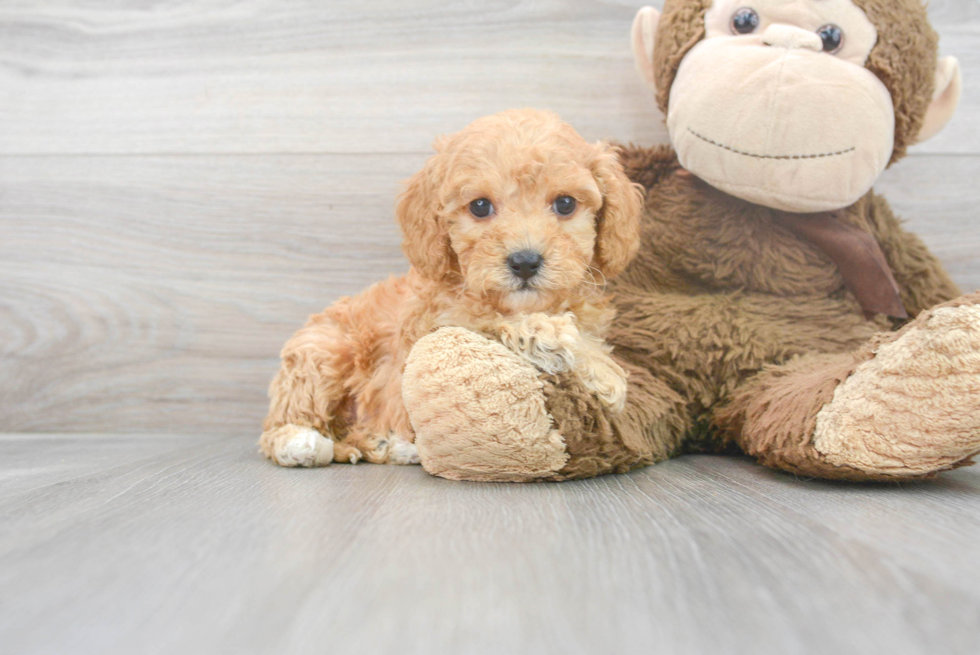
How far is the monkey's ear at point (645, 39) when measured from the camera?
141 centimetres

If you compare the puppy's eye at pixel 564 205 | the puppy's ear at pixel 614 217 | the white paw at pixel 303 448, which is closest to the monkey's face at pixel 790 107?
the puppy's ear at pixel 614 217

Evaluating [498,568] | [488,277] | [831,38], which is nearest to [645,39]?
[831,38]

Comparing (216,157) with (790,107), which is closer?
(790,107)

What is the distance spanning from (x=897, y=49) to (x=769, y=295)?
0.47m

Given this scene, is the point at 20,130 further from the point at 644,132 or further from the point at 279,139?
the point at 644,132

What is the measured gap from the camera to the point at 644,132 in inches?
64.1

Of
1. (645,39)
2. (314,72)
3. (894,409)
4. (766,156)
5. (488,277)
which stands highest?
(645,39)

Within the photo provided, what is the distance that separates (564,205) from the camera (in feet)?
3.54

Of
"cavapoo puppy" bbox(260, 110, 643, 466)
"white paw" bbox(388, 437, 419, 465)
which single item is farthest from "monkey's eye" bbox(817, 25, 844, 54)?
"white paw" bbox(388, 437, 419, 465)

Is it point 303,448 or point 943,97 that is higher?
point 943,97

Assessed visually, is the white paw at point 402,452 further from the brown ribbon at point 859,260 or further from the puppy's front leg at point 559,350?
the brown ribbon at point 859,260

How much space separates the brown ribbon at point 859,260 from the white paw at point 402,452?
2.70ft

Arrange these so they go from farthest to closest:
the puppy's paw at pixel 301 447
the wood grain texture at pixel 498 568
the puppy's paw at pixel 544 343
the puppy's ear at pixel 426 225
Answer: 1. the puppy's paw at pixel 301 447
2. the puppy's ear at pixel 426 225
3. the puppy's paw at pixel 544 343
4. the wood grain texture at pixel 498 568

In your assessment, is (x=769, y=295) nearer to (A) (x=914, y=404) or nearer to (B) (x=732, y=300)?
(B) (x=732, y=300)
